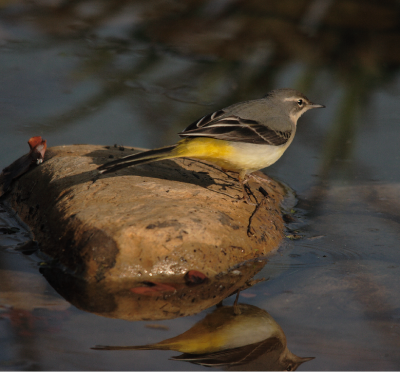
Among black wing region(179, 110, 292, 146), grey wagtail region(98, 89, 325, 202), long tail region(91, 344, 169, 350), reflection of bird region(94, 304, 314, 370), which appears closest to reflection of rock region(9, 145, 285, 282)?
grey wagtail region(98, 89, 325, 202)

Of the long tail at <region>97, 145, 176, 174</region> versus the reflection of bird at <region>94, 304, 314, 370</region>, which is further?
the long tail at <region>97, 145, 176, 174</region>

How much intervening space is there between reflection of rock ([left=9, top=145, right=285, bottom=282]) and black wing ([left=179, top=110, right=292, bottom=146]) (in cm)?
59

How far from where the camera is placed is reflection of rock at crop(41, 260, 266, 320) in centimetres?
442

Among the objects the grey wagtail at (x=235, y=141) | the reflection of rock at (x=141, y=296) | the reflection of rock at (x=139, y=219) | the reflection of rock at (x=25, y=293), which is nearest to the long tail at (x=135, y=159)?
the grey wagtail at (x=235, y=141)

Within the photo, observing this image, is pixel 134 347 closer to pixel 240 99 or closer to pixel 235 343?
pixel 235 343

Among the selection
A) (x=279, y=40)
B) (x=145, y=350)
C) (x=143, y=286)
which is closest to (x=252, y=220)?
(x=143, y=286)

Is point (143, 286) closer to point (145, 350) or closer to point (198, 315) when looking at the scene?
point (198, 315)

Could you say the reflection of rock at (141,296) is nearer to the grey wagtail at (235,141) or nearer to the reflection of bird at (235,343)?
the reflection of bird at (235,343)

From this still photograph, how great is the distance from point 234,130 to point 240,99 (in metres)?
3.48

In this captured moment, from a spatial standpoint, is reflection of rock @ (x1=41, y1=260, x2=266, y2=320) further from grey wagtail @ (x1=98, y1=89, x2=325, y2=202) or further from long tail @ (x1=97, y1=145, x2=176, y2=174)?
grey wagtail @ (x1=98, y1=89, x2=325, y2=202)

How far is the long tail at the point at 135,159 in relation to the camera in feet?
18.7

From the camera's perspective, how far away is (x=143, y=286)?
4730mm

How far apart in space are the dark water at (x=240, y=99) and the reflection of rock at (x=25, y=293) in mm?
17

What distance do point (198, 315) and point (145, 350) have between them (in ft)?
2.20
